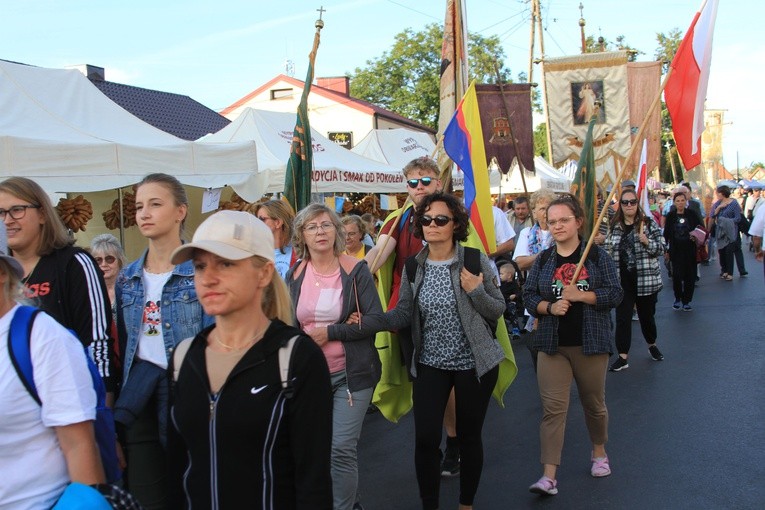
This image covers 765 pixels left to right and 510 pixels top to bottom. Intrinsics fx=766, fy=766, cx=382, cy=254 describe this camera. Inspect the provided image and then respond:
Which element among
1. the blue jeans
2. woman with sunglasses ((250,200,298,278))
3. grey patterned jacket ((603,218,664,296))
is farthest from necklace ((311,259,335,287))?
grey patterned jacket ((603,218,664,296))

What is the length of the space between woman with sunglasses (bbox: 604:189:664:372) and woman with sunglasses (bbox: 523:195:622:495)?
3.22 meters

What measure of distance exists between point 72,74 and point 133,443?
749cm

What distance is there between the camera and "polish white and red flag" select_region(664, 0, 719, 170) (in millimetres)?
6168

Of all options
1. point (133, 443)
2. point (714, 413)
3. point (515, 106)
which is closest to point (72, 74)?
point (515, 106)

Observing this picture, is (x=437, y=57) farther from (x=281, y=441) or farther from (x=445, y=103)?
(x=281, y=441)

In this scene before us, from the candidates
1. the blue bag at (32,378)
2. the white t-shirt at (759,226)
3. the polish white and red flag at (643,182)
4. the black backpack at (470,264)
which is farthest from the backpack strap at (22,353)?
the white t-shirt at (759,226)

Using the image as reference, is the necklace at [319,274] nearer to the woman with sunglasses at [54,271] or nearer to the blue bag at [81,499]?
the woman with sunglasses at [54,271]

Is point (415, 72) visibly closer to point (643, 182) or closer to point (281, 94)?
point (281, 94)

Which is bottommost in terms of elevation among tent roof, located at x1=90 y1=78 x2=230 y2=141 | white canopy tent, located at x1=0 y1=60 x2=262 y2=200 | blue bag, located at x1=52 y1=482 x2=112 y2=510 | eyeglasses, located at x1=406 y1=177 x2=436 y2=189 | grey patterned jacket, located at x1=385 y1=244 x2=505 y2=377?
blue bag, located at x1=52 y1=482 x2=112 y2=510

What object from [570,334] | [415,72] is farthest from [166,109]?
[415,72]

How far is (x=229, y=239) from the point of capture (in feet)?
7.64

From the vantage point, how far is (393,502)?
497 cm

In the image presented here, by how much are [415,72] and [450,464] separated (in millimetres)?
51078

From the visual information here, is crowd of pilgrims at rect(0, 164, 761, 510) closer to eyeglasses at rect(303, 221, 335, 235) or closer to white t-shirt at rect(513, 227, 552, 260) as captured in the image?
eyeglasses at rect(303, 221, 335, 235)
